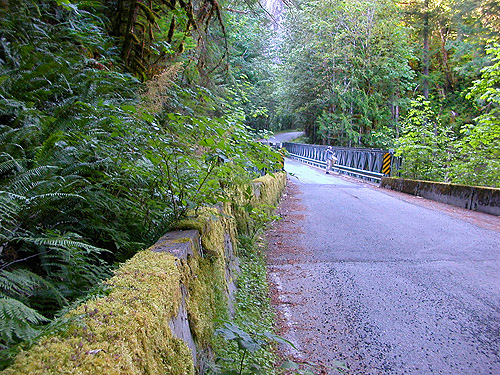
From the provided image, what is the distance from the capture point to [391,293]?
4277 mm

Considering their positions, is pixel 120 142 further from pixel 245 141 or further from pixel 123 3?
pixel 123 3

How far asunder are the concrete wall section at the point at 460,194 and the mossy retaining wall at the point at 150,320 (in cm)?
975

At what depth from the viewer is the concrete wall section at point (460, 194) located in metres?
10.0

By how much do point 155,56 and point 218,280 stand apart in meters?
4.29

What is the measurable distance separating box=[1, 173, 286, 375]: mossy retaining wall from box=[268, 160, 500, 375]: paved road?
3.95 feet

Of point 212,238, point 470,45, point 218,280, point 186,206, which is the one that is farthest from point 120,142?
point 470,45

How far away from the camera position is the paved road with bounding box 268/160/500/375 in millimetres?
3053

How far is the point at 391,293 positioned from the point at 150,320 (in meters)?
3.56

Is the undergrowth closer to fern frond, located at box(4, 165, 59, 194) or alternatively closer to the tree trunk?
fern frond, located at box(4, 165, 59, 194)

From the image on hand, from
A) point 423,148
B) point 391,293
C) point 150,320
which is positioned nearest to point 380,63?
point 423,148

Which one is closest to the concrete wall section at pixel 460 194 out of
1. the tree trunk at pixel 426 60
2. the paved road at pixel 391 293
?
the paved road at pixel 391 293

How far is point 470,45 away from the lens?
87.3 feet

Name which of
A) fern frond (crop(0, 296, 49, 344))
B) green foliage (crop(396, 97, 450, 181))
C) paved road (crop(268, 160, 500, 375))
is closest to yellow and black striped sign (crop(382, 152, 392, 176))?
green foliage (crop(396, 97, 450, 181))

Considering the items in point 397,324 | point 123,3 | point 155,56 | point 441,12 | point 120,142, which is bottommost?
point 397,324
